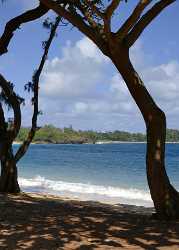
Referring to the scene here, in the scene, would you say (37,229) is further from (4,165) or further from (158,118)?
(4,165)

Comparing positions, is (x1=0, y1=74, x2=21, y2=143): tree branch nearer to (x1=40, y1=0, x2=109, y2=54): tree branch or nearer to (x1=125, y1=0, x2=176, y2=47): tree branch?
(x1=40, y1=0, x2=109, y2=54): tree branch

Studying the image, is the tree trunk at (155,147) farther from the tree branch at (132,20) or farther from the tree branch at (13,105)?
the tree branch at (13,105)

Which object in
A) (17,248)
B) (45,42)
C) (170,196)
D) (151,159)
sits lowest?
(17,248)

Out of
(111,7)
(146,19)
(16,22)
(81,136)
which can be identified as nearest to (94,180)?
(16,22)

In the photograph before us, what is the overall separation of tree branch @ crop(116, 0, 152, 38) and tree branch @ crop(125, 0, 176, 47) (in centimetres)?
14

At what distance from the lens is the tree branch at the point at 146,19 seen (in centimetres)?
824

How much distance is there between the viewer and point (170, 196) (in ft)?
26.9

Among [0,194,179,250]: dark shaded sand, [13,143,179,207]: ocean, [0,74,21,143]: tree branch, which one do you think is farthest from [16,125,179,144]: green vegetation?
[0,194,179,250]: dark shaded sand

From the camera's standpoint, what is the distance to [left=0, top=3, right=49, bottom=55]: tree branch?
11969mm

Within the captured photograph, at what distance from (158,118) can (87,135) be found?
135 meters

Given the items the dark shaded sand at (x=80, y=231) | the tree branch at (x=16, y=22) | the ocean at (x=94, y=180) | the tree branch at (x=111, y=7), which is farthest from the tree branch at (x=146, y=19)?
the ocean at (x=94, y=180)

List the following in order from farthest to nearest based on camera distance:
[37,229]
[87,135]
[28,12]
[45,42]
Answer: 1. [87,135]
2. [45,42]
3. [28,12]
4. [37,229]

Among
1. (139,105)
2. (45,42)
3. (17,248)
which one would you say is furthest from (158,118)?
(45,42)

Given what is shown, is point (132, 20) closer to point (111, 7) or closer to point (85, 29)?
point (111, 7)
